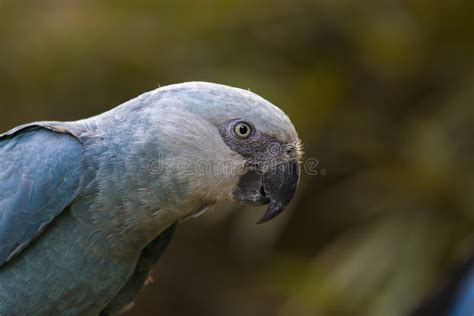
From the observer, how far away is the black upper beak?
79.7 inches

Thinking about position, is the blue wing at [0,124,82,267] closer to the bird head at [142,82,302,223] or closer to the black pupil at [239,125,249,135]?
the bird head at [142,82,302,223]

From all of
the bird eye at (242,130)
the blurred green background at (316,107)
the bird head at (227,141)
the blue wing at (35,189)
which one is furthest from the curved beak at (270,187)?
the blurred green background at (316,107)

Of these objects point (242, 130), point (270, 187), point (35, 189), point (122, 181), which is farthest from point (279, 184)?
point (35, 189)

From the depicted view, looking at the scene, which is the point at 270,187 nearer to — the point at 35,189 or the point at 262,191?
the point at 262,191

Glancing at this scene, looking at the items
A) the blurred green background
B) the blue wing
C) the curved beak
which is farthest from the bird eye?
the blurred green background

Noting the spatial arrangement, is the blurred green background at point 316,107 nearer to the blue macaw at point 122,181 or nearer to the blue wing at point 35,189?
the blue macaw at point 122,181

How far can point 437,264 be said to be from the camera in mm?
3455

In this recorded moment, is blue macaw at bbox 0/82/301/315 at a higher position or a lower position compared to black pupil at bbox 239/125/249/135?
lower

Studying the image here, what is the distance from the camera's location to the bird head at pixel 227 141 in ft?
6.50

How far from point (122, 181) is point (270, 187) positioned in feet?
1.40

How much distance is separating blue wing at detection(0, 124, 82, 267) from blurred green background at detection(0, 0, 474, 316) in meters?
1.83

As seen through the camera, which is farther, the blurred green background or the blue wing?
the blurred green background

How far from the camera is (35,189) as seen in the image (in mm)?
1988

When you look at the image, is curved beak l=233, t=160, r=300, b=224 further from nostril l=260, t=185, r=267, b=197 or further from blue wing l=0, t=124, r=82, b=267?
blue wing l=0, t=124, r=82, b=267
